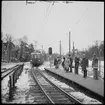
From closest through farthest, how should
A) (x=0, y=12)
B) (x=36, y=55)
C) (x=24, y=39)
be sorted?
1. (x=0, y=12)
2. (x=36, y=55)
3. (x=24, y=39)

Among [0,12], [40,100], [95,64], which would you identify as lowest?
[40,100]

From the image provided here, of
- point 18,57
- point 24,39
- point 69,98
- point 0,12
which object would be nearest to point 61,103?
point 69,98

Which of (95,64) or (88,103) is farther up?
(95,64)

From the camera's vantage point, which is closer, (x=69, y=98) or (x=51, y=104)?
(x=51, y=104)

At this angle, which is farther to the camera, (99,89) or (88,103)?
(99,89)

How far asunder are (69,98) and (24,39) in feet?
298

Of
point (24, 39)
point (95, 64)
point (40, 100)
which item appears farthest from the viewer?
point (24, 39)

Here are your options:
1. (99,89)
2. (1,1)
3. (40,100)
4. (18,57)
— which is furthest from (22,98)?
(18,57)

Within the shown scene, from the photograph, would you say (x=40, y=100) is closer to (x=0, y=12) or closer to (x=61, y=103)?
(x=61, y=103)

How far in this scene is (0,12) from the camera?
7.71 meters

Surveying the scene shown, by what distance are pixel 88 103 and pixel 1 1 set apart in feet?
18.5

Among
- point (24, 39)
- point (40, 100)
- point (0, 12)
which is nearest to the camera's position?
point (0, 12)

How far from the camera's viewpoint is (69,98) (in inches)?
A: 391

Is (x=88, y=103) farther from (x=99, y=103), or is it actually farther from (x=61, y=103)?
(x=61, y=103)
